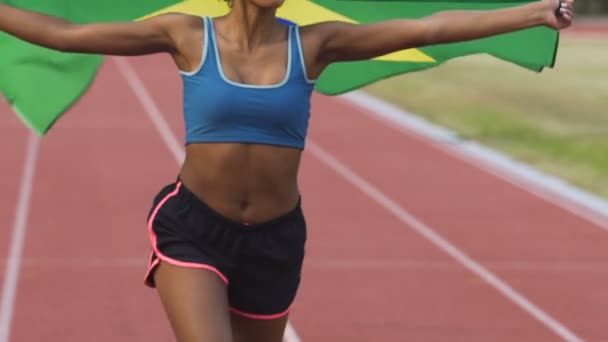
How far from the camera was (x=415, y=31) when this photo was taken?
485 centimetres

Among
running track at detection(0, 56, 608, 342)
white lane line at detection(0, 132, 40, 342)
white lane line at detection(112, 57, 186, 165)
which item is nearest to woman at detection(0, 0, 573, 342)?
running track at detection(0, 56, 608, 342)

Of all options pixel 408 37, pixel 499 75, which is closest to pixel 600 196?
pixel 408 37

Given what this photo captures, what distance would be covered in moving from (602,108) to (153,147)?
9.28 meters

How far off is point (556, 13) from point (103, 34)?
1.39 metres

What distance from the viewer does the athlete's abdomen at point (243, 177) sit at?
4.73 meters

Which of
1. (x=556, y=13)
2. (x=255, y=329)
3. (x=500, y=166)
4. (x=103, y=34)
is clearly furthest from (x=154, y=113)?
(x=556, y=13)

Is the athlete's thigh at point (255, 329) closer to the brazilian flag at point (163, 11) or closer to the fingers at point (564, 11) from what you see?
the fingers at point (564, 11)

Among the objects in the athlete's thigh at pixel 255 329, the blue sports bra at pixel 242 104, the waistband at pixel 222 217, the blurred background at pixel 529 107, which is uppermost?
the blue sports bra at pixel 242 104

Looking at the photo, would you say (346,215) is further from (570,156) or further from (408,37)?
(408,37)

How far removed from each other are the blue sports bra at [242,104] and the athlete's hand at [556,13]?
75 centimetres

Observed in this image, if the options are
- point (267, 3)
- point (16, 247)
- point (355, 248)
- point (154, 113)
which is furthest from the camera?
point (154, 113)

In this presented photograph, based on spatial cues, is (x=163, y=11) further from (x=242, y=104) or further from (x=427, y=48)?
(x=242, y=104)

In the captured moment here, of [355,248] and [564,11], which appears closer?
[564,11]

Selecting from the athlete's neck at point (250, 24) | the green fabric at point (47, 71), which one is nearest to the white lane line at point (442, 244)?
the green fabric at point (47, 71)
